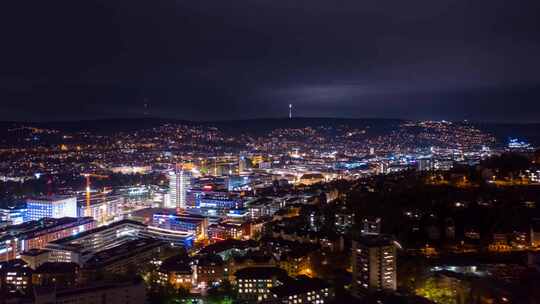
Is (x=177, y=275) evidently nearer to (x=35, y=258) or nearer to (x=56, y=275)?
(x=56, y=275)

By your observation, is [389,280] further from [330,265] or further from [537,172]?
[537,172]

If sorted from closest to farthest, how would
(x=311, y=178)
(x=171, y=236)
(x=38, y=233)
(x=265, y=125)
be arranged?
(x=38, y=233)
(x=171, y=236)
(x=311, y=178)
(x=265, y=125)

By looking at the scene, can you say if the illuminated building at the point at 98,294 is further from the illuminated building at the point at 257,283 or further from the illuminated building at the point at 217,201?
the illuminated building at the point at 217,201

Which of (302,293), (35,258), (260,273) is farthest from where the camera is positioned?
(35,258)

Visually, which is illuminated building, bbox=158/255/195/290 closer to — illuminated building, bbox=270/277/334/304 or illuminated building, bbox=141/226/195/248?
illuminated building, bbox=270/277/334/304

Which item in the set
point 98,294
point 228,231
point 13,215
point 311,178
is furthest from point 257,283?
point 311,178

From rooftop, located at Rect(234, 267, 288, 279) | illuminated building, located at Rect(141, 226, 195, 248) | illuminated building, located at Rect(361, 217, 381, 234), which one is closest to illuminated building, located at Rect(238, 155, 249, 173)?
illuminated building, located at Rect(141, 226, 195, 248)
